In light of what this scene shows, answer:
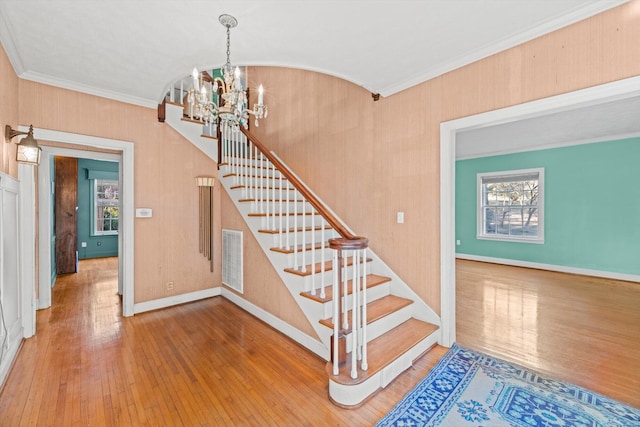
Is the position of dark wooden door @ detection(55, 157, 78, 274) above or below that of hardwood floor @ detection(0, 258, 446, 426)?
above

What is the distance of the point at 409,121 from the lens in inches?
118

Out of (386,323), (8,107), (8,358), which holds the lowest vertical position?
(8,358)

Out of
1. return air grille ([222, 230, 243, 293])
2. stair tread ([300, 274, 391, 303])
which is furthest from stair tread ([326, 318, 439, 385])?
return air grille ([222, 230, 243, 293])

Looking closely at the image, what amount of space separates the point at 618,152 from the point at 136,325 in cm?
845

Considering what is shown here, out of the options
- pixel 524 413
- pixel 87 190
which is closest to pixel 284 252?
pixel 524 413

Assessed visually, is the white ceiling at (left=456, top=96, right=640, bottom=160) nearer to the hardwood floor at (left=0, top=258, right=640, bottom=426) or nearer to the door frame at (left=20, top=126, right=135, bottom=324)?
the hardwood floor at (left=0, top=258, right=640, bottom=426)

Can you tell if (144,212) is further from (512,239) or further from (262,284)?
(512,239)

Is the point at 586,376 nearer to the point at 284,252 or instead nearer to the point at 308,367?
the point at 308,367

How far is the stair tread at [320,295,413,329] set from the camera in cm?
246

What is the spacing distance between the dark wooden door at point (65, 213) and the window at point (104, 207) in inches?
78.5

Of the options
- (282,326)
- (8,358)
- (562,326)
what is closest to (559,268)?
(562,326)

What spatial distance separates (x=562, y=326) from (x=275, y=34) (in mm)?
4315

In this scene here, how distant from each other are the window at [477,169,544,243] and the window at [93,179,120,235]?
34.1ft

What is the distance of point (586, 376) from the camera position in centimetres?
219
